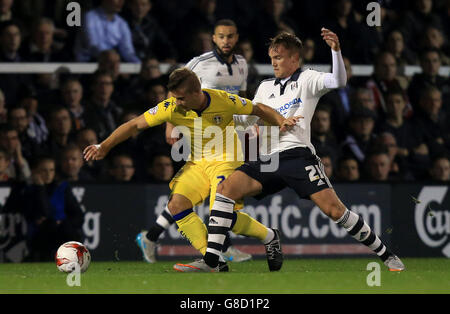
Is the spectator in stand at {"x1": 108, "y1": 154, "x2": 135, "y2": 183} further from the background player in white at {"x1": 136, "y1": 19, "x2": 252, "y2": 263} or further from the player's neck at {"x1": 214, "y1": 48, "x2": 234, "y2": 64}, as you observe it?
the player's neck at {"x1": 214, "y1": 48, "x2": 234, "y2": 64}

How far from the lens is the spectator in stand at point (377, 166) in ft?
37.0

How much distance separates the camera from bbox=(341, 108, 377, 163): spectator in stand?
1165cm

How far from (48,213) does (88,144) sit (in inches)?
36.2

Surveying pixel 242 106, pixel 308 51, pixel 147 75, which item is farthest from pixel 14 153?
pixel 308 51

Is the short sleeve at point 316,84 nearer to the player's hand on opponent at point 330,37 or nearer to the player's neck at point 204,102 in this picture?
the player's hand on opponent at point 330,37

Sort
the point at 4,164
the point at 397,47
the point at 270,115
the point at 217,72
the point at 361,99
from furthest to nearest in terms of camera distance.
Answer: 1. the point at 397,47
2. the point at 361,99
3. the point at 4,164
4. the point at 217,72
5. the point at 270,115

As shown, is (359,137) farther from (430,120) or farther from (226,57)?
(226,57)

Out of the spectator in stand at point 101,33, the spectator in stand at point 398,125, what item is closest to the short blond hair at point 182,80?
the spectator in stand at point 101,33

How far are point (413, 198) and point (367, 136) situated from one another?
1170 mm

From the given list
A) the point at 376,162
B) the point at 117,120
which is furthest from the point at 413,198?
the point at 117,120

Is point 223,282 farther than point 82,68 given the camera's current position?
No

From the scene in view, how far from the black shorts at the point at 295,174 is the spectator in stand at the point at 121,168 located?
3056 millimetres

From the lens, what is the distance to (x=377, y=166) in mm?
11297

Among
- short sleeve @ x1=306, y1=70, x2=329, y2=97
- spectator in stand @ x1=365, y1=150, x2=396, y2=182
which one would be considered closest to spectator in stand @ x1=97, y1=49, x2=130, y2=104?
spectator in stand @ x1=365, y1=150, x2=396, y2=182
